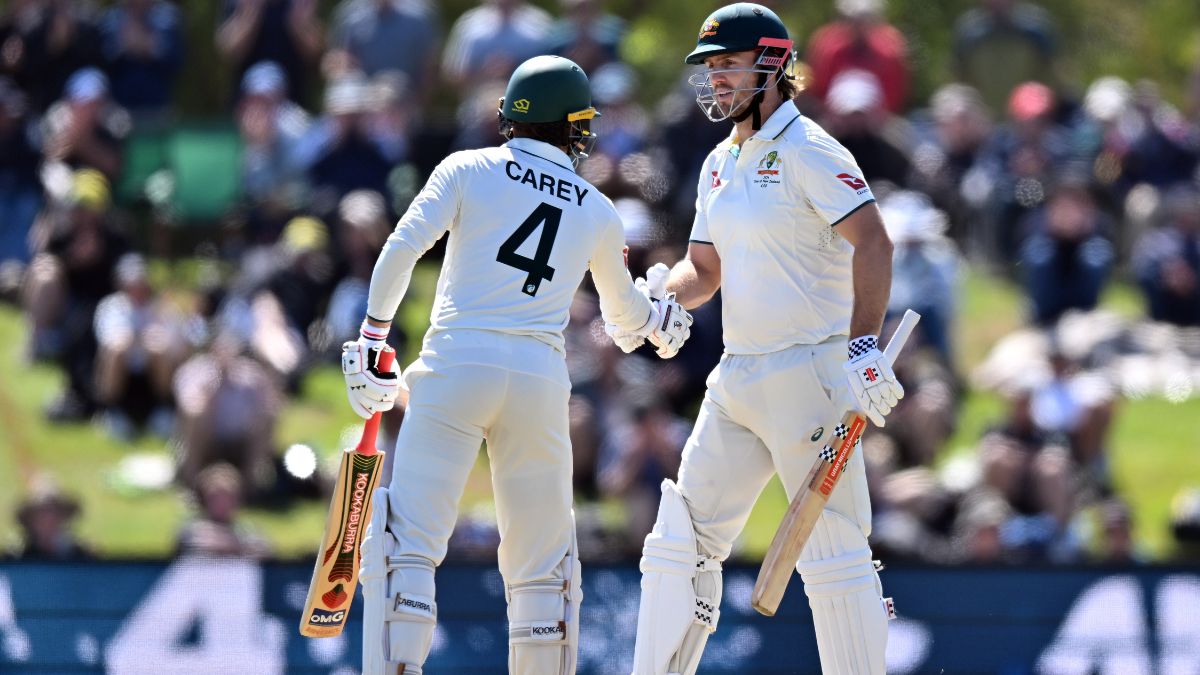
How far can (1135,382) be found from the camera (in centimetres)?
1170

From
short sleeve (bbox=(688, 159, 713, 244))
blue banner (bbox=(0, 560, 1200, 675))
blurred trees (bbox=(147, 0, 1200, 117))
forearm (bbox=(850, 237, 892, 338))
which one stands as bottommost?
blue banner (bbox=(0, 560, 1200, 675))

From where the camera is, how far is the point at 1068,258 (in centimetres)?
1156

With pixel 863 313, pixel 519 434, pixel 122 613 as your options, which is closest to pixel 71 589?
pixel 122 613

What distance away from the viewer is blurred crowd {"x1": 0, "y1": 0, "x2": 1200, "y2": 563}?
1046 cm

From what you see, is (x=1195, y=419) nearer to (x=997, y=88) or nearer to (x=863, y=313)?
(x=997, y=88)

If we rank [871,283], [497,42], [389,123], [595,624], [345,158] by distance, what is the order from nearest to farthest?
[871,283] < [595,624] < [345,158] < [389,123] < [497,42]

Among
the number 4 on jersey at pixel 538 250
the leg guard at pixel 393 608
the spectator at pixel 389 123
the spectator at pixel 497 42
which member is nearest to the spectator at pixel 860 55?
the spectator at pixel 497 42

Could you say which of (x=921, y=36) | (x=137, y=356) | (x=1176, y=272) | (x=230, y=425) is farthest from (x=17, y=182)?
(x=921, y=36)

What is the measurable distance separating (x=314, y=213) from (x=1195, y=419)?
5.74m

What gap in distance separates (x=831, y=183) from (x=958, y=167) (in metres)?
6.39

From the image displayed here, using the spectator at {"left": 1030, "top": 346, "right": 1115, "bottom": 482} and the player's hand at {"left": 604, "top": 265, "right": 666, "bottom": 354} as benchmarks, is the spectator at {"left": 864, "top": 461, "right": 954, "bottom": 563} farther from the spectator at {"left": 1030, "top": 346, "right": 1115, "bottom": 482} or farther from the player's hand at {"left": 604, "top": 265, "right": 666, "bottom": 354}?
the player's hand at {"left": 604, "top": 265, "right": 666, "bottom": 354}

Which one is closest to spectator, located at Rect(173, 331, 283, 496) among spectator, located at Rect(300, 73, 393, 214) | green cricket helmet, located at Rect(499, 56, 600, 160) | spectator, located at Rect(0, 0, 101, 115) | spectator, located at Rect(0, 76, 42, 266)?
spectator, located at Rect(300, 73, 393, 214)

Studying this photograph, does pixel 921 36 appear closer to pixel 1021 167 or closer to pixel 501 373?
pixel 1021 167

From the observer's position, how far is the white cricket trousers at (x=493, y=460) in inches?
236
